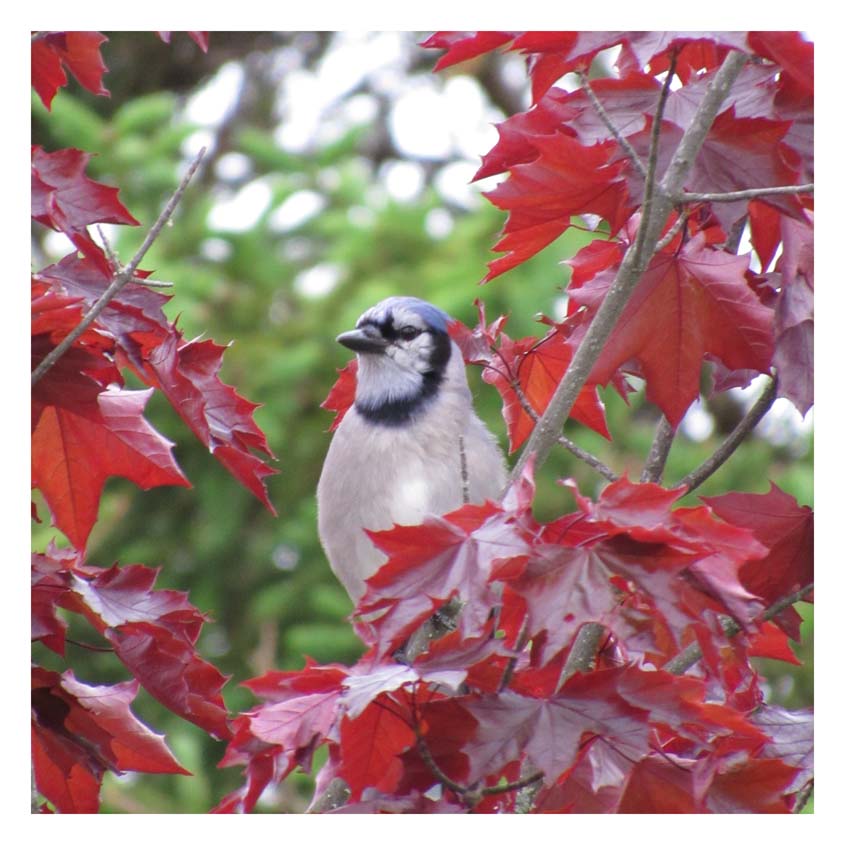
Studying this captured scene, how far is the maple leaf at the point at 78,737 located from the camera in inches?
45.1

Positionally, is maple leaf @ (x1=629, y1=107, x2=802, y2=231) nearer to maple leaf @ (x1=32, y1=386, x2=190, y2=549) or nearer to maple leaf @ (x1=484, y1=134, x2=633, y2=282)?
maple leaf @ (x1=484, y1=134, x2=633, y2=282)

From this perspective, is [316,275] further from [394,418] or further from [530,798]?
[530,798]

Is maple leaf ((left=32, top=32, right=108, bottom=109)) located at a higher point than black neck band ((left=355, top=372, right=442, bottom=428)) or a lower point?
higher

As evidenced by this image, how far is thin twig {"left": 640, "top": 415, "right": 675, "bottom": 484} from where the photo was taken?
4.39 feet

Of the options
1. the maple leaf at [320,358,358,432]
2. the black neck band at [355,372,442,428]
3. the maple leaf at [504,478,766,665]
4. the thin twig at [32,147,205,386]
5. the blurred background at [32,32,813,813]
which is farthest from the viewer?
the blurred background at [32,32,813,813]

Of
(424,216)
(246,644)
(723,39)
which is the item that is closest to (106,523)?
(246,644)

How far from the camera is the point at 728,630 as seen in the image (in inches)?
45.9

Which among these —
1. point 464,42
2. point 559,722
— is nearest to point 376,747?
point 559,722

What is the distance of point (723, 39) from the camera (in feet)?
3.46

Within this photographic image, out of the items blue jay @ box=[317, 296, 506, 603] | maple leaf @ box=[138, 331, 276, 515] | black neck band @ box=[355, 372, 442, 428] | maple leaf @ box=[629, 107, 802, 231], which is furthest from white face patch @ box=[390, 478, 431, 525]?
maple leaf @ box=[629, 107, 802, 231]

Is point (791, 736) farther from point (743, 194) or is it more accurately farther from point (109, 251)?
point (109, 251)

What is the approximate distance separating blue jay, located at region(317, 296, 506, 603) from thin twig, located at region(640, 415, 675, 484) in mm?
478

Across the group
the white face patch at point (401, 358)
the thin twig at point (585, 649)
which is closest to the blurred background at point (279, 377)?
the white face patch at point (401, 358)

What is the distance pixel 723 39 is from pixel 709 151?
10 cm
